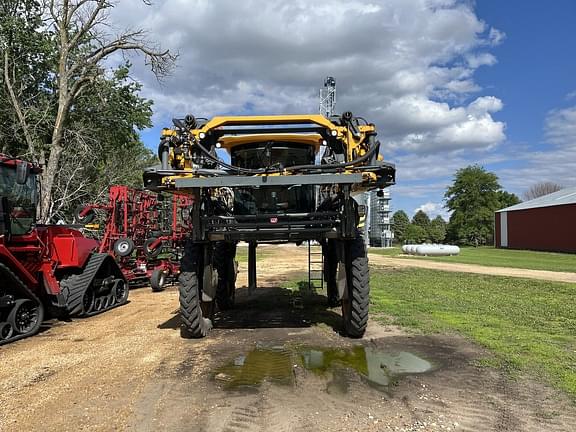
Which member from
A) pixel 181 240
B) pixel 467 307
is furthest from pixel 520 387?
pixel 181 240

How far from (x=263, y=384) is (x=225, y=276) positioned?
15.8 feet

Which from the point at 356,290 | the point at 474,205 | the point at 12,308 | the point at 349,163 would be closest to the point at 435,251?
the point at 356,290

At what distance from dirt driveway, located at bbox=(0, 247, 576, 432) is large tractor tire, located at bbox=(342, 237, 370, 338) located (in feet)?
0.78

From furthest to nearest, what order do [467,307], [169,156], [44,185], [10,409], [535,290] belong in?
[44,185], [535,290], [467,307], [169,156], [10,409]

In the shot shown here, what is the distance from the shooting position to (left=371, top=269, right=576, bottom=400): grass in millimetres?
6070

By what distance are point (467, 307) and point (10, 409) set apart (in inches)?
332

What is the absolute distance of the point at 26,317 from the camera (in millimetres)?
8023

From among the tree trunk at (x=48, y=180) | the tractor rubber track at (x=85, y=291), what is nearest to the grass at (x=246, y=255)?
the tree trunk at (x=48, y=180)

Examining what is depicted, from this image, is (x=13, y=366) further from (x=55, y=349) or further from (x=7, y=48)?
(x=7, y=48)

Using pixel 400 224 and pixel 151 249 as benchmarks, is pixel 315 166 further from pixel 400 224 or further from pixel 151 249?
pixel 400 224

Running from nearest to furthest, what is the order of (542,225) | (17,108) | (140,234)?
1. (140,234)
2. (17,108)
3. (542,225)

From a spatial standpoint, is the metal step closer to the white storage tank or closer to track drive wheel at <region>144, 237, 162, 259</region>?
track drive wheel at <region>144, 237, 162, 259</region>

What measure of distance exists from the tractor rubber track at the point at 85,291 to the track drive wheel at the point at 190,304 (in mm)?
2893

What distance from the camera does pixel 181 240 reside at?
52.2 ft
